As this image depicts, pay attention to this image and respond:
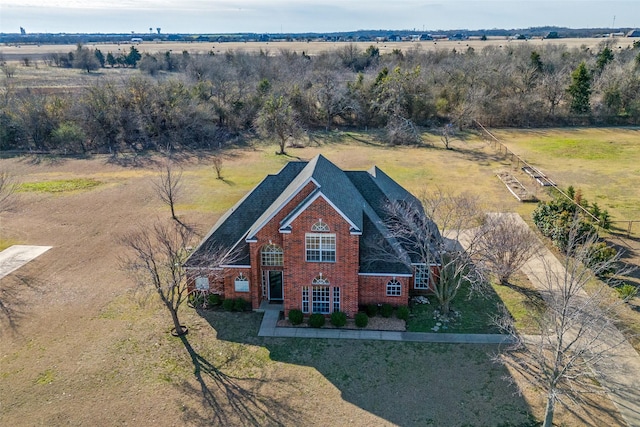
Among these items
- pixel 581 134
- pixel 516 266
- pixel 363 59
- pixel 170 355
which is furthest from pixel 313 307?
pixel 363 59

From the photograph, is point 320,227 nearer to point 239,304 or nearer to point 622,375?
point 239,304

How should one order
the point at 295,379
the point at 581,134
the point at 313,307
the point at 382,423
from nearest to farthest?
the point at 382,423, the point at 295,379, the point at 313,307, the point at 581,134

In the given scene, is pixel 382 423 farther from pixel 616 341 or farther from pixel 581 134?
pixel 581 134

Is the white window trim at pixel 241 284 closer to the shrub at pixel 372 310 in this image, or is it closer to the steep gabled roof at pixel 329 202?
the steep gabled roof at pixel 329 202

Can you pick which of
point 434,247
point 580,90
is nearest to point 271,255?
point 434,247

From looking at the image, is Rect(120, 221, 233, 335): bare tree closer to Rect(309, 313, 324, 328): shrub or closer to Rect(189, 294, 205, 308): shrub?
Rect(189, 294, 205, 308): shrub

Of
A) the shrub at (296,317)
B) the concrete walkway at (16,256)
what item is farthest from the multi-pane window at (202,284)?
the concrete walkway at (16,256)

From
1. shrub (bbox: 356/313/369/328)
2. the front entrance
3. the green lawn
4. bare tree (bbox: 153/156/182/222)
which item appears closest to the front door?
the front entrance
